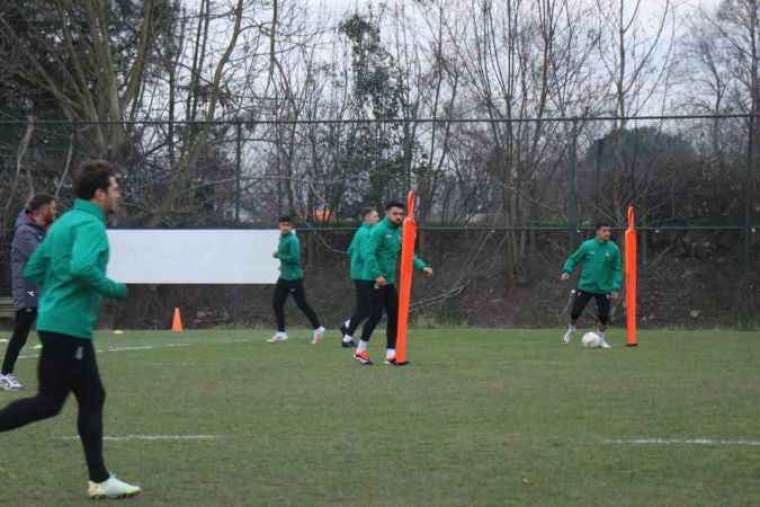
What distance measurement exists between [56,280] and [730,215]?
18.6 metres

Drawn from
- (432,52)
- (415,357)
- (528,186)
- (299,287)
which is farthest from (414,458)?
(432,52)

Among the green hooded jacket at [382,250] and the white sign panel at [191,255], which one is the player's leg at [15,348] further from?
the white sign panel at [191,255]

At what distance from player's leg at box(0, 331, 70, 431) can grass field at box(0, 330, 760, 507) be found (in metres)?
0.45

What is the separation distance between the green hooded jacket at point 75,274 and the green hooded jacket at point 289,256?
12173 millimetres

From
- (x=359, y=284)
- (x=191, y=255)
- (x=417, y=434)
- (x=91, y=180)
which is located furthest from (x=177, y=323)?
(x=91, y=180)

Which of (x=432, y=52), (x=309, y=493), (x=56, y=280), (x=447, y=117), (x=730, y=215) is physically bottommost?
(x=309, y=493)

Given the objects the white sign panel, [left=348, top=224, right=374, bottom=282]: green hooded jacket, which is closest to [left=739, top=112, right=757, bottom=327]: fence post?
the white sign panel

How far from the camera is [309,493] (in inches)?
241

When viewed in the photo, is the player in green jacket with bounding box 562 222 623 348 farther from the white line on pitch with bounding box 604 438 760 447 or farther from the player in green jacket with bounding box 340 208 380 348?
the white line on pitch with bounding box 604 438 760 447

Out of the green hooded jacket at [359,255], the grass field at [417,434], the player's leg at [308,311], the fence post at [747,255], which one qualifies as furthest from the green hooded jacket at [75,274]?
the fence post at [747,255]

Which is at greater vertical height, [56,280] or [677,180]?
[677,180]

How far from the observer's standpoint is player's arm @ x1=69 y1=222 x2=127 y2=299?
5742mm

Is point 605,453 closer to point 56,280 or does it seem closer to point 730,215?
point 56,280

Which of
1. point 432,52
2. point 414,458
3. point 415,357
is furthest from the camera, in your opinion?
point 432,52
